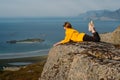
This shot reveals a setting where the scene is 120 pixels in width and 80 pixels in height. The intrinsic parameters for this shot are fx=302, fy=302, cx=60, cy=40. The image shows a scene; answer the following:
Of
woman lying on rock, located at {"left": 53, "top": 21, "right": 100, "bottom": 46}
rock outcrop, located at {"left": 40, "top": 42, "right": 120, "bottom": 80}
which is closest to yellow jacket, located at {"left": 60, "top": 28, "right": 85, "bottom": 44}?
woman lying on rock, located at {"left": 53, "top": 21, "right": 100, "bottom": 46}

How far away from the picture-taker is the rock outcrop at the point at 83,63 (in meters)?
12.9

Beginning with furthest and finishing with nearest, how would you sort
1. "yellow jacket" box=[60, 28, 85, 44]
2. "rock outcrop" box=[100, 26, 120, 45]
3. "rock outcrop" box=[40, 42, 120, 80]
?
"rock outcrop" box=[100, 26, 120, 45] → "yellow jacket" box=[60, 28, 85, 44] → "rock outcrop" box=[40, 42, 120, 80]

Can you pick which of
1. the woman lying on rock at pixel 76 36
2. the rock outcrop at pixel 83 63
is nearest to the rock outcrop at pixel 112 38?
the woman lying on rock at pixel 76 36

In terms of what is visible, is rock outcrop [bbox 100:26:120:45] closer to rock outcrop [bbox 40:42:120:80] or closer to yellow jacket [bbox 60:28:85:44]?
yellow jacket [bbox 60:28:85:44]

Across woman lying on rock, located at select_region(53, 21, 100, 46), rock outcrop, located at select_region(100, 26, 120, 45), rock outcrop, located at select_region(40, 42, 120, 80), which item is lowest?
rock outcrop, located at select_region(100, 26, 120, 45)

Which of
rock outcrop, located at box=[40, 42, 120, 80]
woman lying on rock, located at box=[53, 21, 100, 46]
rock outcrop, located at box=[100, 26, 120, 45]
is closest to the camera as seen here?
rock outcrop, located at box=[40, 42, 120, 80]

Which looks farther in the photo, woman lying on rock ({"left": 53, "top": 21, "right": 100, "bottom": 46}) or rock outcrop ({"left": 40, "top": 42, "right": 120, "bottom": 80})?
woman lying on rock ({"left": 53, "top": 21, "right": 100, "bottom": 46})

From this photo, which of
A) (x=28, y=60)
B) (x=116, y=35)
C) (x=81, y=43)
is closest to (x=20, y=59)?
(x=28, y=60)

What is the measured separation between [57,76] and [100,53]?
9.49ft

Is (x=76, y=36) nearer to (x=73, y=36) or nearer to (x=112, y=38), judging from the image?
(x=73, y=36)

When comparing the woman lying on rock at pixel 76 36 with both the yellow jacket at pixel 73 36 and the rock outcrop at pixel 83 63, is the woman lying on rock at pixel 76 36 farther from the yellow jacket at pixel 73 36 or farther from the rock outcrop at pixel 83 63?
the rock outcrop at pixel 83 63

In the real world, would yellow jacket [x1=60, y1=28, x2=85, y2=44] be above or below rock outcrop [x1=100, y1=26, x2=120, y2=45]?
above

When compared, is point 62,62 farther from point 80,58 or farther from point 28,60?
point 28,60

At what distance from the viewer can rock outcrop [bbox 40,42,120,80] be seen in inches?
508
